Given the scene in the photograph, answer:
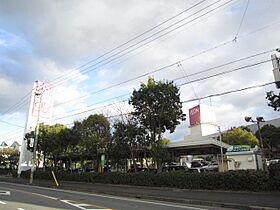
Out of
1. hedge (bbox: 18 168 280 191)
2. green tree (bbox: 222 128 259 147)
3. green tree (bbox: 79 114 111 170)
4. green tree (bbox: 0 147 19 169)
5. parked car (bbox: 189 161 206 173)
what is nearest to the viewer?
hedge (bbox: 18 168 280 191)

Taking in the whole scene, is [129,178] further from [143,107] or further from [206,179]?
[206,179]

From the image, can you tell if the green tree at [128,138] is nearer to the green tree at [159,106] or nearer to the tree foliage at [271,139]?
the green tree at [159,106]

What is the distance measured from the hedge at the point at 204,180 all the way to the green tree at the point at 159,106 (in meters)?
4.95

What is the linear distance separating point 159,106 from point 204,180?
9.53 meters

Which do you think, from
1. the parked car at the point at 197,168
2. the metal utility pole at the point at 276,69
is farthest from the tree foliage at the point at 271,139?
the metal utility pole at the point at 276,69

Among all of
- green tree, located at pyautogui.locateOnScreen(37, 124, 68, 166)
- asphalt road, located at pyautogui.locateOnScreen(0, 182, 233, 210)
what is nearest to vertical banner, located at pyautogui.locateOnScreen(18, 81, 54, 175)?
green tree, located at pyautogui.locateOnScreen(37, 124, 68, 166)

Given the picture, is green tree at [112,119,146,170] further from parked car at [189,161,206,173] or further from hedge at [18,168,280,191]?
parked car at [189,161,206,173]

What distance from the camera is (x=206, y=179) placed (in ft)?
72.3

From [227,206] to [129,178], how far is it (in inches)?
625

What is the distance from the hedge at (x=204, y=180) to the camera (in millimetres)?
19000

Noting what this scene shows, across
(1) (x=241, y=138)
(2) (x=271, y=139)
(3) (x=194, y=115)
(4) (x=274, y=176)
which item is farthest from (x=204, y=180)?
(2) (x=271, y=139)

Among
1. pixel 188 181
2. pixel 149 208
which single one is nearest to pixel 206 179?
pixel 188 181

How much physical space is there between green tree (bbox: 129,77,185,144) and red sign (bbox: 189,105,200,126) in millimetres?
39368

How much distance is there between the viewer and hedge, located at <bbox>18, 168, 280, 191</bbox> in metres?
19.0
